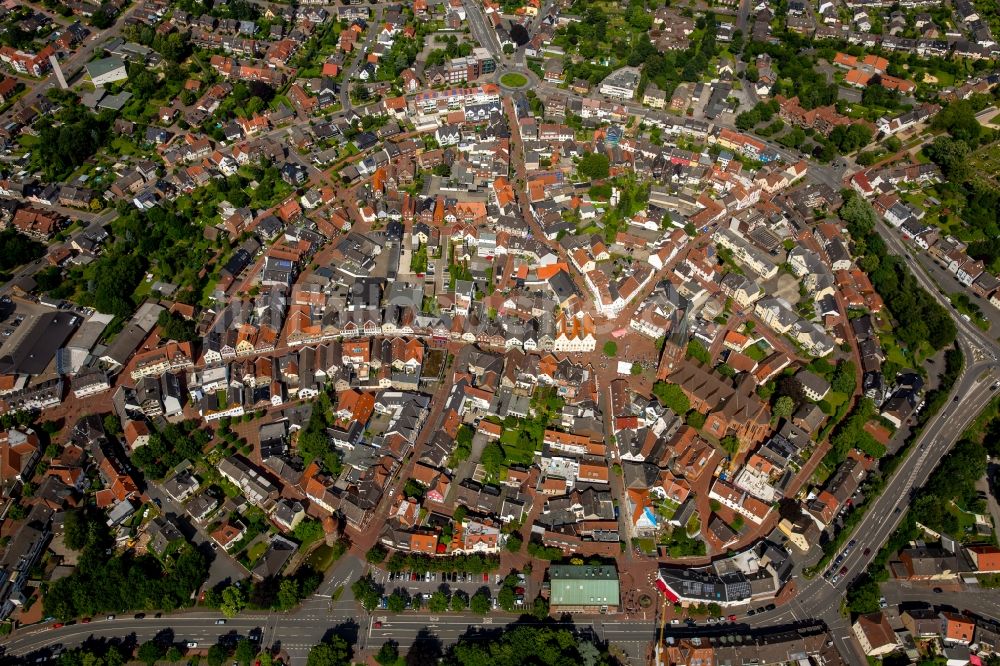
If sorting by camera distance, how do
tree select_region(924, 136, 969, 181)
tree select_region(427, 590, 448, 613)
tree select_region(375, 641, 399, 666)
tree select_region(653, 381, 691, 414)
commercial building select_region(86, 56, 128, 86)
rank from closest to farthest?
tree select_region(375, 641, 399, 666)
tree select_region(427, 590, 448, 613)
tree select_region(653, 381, 691, 414)
tree select_region(924, 136, 969, 181)
commercial building select_region(86, 56, 128, 86)

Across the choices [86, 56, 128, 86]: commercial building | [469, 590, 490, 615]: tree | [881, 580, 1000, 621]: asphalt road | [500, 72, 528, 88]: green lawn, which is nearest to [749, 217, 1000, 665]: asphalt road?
[881, 580, 1000, 621]: asphalt road

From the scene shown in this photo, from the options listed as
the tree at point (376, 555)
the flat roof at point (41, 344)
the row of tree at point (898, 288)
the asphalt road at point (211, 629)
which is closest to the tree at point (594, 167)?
the row of tree at point (898, 288)

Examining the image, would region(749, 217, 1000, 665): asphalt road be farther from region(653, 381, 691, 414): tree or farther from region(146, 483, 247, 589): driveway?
region(146, 483, 247, 589): driveway

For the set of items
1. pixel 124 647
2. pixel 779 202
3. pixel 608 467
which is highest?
pixel 779 202

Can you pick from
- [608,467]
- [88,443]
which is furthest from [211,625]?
[608,467]

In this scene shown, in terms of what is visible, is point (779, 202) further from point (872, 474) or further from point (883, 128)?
point (872, 474)

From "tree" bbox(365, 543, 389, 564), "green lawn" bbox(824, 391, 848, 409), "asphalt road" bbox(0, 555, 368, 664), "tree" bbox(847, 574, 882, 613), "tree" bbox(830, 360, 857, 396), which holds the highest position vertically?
"tree" bbox(830, 360, 857, 396)

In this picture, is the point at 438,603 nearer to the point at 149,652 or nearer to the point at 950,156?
the point at 149,652
